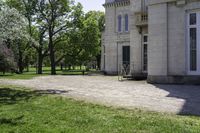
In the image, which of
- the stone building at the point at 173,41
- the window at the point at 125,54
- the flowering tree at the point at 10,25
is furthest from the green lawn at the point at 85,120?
the window at the point at 125,54

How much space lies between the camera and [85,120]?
8219 mm

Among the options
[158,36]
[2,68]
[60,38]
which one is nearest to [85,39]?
[60,38]

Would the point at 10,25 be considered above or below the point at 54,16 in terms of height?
below

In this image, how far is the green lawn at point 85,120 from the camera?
734 cm

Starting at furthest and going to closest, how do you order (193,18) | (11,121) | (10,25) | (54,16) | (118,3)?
(54,16) → (118,3) → (193,18) → (10,25) → (11,121)

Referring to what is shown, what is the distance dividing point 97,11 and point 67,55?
2966 centimetres

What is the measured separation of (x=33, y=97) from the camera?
12.7 metres

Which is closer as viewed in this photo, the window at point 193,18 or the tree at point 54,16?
the window at point 193,18

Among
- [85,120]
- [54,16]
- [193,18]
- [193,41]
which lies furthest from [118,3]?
[85,120]

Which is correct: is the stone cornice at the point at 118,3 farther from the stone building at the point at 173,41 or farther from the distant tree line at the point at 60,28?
the stone building at the point at 173,41

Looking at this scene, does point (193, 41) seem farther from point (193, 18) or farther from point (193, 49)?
point (193, 18)

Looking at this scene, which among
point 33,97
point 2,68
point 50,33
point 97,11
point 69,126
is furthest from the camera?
point 97,11

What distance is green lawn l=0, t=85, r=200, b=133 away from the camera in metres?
7.34

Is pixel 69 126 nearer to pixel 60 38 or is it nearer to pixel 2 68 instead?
pixel 2 68
